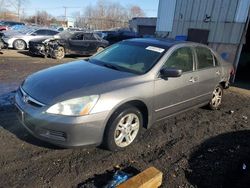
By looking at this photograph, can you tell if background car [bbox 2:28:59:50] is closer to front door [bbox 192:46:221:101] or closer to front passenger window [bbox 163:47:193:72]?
front door [bbox 192:46:221:101]

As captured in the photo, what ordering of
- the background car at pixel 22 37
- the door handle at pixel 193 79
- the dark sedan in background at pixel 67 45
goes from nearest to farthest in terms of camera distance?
the door handle at pixel 193 79 < the dark sedan in background at pixel 67 45 < the background car at pixel 22 37

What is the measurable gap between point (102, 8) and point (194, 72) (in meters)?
99.1

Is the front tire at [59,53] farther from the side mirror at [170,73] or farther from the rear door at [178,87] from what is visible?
the side mirror at [170,73]

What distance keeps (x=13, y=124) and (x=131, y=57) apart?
2.35 metres

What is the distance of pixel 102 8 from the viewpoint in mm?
98250

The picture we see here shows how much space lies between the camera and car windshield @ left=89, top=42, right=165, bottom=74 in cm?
428

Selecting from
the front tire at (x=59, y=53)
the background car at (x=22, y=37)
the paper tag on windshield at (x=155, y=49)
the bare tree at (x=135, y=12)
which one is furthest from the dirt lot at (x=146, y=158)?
the bare tree at (x=135, y=12)

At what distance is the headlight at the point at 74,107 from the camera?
328 cm

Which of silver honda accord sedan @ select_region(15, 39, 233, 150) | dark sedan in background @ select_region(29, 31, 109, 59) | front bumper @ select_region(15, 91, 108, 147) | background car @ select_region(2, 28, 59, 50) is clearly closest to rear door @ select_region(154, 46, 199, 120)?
silver honda accord sedan @ select_region(15, 39, 233, 150)

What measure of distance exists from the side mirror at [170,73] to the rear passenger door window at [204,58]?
1187mm

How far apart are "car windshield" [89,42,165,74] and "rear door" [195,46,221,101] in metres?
1.13

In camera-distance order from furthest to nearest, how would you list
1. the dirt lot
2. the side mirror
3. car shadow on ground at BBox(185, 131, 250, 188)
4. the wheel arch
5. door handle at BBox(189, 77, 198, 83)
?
door handle at BBox(189, 77, 198, 83), the side mirror, the wheel arch, car shadow on ground at BBox(185, 131, 250, 188), the dirt lot

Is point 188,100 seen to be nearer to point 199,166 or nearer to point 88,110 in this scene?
point 199,166

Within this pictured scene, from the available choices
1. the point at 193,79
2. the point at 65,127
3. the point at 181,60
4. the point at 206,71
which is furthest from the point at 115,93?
the point at 206,71
